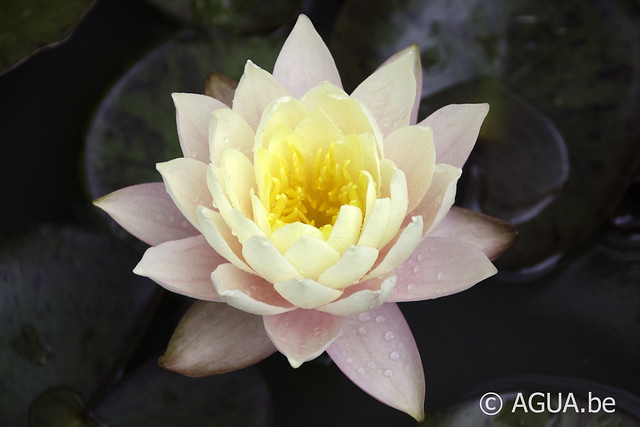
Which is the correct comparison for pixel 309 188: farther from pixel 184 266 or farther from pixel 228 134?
pixel 184 266

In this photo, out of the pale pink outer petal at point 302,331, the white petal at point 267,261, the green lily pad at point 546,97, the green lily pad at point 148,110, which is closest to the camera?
the white petal at point 267,261

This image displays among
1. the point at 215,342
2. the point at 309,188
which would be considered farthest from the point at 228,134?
the point at 215,342

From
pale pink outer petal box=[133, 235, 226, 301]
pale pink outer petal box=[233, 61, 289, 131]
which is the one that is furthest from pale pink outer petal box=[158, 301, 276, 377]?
pale pink outer petal box=[233, 61, 289, 131]

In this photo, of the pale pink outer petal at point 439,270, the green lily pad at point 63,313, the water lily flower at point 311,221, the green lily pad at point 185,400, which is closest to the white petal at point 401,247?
the water lily flower at point 311,221

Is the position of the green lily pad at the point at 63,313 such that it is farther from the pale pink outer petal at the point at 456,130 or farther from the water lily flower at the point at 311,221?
the pale pink outer petal at the point at 456,130

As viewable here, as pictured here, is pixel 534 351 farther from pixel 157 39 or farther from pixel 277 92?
pixel 157 39

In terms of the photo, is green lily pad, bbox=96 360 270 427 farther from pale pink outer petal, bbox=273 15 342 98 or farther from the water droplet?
pale pink outer petal, bbox=273 15 342 98
